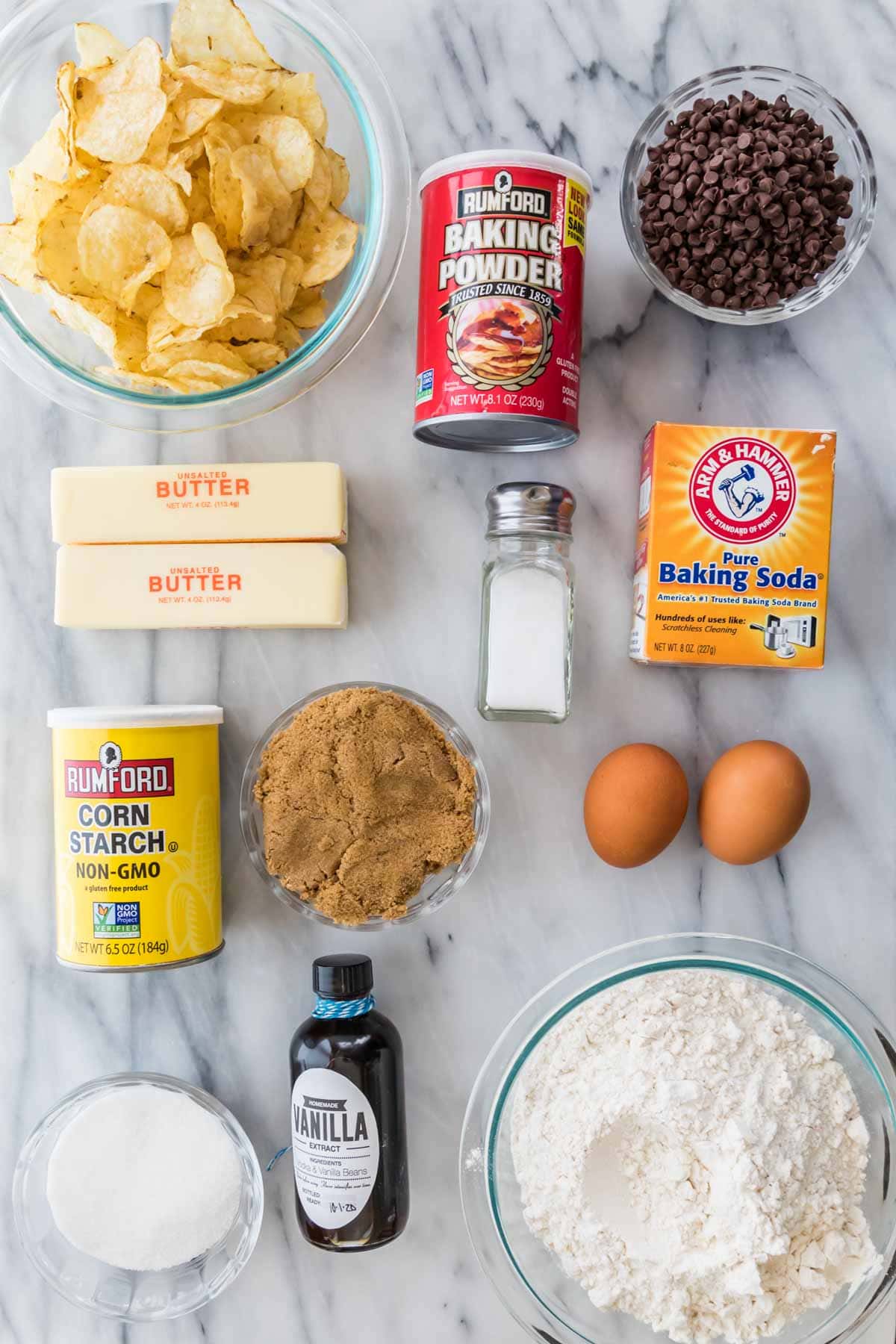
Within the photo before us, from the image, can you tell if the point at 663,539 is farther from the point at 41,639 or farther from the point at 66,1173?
the point at 66,1173

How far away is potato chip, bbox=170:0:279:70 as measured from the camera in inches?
37.1

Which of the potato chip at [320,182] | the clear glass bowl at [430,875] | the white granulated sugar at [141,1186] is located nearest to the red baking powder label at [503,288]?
the potato chip at [320,182]

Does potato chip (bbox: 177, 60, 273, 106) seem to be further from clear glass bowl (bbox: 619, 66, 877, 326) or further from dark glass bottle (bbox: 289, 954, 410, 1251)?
dark glass bottle (bbox: 289, 954, 410, 1251)

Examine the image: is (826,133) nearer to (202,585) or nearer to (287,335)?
(287,335)

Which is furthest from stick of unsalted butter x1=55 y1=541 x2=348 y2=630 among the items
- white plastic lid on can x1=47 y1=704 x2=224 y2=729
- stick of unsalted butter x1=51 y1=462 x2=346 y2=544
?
white plastic lid on can x1=47 y1=704 x2=224 y2=729

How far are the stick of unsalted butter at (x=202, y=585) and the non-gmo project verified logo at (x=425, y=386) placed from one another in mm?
175

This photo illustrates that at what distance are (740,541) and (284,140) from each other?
57 centimetres

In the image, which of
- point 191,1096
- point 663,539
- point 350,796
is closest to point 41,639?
point 350,796

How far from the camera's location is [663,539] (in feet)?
3.26

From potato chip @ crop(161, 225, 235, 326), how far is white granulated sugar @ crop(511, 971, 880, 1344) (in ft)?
2.49

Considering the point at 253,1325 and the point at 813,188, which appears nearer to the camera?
the point at 813,188

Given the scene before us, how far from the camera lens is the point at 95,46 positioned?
3.11 feet

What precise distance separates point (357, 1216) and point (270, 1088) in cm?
17

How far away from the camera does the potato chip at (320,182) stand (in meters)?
0.96
